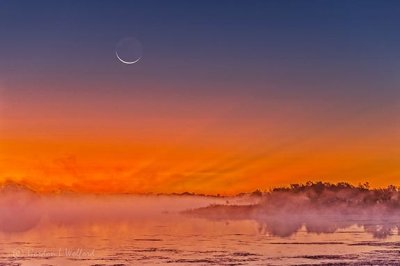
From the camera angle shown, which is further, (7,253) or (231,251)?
(231,251)

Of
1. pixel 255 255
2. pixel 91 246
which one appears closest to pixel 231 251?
pixel 255 255

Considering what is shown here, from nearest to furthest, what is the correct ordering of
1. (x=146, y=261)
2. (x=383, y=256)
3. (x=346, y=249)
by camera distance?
(x=146, y=261) → (x=383, y=256) → (x=346, y=249)

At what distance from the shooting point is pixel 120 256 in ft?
261

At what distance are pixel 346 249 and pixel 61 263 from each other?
39.4m

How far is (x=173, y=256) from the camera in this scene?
81.9 meters

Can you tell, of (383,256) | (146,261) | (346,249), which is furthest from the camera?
(346,249)

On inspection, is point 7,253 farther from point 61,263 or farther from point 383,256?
point 383,256

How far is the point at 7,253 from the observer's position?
81812mm

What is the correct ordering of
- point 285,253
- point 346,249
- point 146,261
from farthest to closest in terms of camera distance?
point 346,249 < point 285,253 < point 146,261

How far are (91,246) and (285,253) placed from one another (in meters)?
28.3

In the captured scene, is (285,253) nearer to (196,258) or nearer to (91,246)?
(196,258)

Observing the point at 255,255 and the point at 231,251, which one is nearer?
the point at 255,255

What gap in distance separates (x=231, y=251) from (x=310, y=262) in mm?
15620

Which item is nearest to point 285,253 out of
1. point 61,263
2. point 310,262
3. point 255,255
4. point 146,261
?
point 255,255
